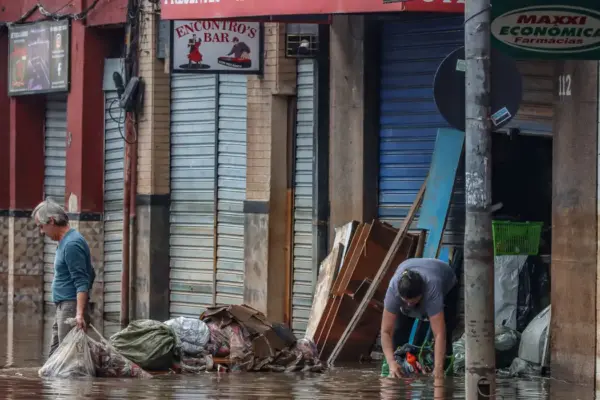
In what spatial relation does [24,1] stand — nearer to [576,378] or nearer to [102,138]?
[102,138]

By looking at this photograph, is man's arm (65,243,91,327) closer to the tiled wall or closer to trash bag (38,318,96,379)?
trash bag (38,318,96,379)

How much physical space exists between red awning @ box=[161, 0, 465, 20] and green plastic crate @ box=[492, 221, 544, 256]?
196 centimetres

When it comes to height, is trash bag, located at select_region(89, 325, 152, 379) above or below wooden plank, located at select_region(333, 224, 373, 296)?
below

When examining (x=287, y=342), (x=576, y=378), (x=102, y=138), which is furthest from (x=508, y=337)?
(x=102, y=138)

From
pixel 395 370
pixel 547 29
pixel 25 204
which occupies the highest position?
pixel 547 29

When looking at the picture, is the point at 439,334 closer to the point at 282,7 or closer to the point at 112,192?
the point at 282,7

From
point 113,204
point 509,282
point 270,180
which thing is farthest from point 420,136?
point 113,204

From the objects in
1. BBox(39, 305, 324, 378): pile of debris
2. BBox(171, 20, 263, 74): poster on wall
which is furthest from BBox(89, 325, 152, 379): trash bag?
BBox(171, 20, 263, 74): poster on wall

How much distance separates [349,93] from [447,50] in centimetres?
130

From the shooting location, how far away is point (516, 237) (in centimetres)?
1448

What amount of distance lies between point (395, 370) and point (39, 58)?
38.0 feet

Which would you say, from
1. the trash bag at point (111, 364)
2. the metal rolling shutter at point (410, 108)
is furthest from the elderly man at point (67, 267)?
the metal rolling shutter at point (410, 108)

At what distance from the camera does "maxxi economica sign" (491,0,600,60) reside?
10.6 metres

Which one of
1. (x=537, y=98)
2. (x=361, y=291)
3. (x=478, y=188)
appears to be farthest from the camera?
(x=361, y=291)
